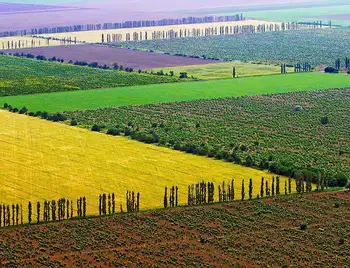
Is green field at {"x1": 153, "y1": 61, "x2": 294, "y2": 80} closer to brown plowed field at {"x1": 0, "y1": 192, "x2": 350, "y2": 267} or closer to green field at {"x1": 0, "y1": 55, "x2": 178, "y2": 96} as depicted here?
green field at {"x1": 0, "y1": 55, "x2": 178, "y2": 96}

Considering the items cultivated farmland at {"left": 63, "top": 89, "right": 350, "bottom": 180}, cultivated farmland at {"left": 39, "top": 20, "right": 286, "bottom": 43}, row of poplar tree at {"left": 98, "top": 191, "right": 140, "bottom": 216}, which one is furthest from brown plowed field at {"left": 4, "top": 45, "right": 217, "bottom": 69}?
row of poplar tree at {"left": 98, "top": 191, "right": 140, "bottom": 216}

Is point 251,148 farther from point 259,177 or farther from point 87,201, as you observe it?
point 87,201

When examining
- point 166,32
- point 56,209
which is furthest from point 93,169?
point 166,32

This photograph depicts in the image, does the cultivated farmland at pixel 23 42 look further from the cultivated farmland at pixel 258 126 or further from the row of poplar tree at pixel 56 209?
the row of poplar tree at pixel 56 209

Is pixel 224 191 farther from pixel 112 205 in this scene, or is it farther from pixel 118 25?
pixel 118 25

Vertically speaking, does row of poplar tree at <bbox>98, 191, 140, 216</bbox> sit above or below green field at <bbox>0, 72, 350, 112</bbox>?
below

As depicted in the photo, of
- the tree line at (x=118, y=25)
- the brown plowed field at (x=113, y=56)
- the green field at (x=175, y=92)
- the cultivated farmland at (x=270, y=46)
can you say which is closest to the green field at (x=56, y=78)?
the green field at (x=175, y=92)

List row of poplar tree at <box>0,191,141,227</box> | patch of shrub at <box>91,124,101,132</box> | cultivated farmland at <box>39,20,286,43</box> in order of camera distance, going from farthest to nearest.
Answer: cultivated farmland at <box>39,20,286,43</box> < patch of shrub at <box>91,124,101,132</box> < row of poplar tree at <box>0,191,141,227</box>
